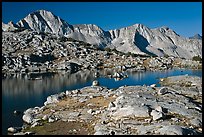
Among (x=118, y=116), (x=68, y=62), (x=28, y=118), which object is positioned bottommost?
(x=28, y=118)

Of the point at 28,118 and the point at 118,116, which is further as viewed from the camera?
the point at 28,118

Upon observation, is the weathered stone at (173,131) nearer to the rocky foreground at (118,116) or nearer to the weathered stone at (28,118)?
the rocky foreground at (118,116)

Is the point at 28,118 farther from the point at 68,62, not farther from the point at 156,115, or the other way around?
the point at 68,62

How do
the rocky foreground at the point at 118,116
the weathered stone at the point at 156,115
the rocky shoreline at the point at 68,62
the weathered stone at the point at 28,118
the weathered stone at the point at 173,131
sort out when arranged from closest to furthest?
the weathered stone at the point at 173,131 → the rocky foreground at the point at 118,116 → the weathered stone at the point at 156,115 → the weathered stone at the point at 28,118 → the rocky shoreline at the point at 68,62

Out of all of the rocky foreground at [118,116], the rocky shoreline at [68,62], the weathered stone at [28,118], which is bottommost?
the weathered stone at [28,118]

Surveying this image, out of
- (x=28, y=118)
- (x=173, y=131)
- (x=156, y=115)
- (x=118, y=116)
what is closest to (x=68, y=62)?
(x=28, y=118)

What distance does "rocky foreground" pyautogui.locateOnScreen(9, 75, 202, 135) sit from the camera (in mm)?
38781

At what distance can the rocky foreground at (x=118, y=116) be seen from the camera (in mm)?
38781

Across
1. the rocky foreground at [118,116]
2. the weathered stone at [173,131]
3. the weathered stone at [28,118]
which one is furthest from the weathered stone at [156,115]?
the weathered stone at [28,118]

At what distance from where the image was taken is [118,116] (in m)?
43.8

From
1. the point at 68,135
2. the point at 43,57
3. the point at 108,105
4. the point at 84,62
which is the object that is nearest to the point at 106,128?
the point at 68,135

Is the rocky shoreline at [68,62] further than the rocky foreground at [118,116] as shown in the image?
Yes

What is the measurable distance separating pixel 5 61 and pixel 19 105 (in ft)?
345

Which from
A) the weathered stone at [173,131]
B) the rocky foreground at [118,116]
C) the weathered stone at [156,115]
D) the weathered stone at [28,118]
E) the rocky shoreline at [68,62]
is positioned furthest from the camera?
the rocky shoreline at [68,62]
